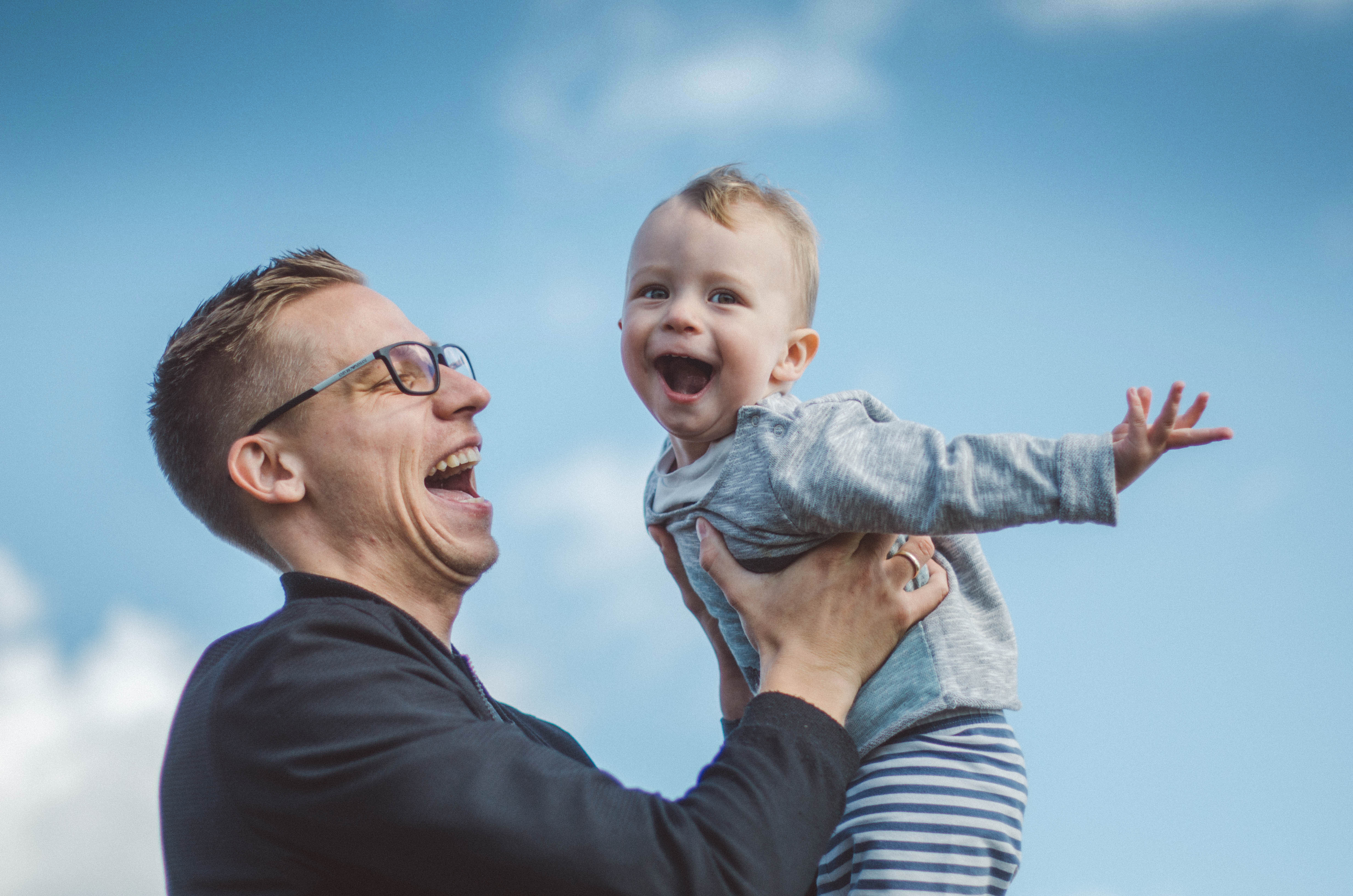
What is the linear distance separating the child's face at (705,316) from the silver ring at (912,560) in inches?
22.5

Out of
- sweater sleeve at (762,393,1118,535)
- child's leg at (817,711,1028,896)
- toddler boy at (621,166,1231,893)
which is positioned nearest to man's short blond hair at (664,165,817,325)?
toddler boy at (621,166,1231,893)

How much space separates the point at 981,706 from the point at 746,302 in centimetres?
125

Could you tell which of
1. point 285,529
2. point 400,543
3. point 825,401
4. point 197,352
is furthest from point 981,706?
point 197,352

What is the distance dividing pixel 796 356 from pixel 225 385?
167 centimetres

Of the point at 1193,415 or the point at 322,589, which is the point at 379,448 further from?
the point at 1193,415

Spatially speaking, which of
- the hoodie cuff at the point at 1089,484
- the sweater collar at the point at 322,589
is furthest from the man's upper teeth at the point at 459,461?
the hoodie cuff at the point at 1089,484

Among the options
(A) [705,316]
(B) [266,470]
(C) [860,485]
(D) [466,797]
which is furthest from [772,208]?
(D) [466,797]

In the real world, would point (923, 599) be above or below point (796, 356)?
below

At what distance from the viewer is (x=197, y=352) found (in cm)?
282

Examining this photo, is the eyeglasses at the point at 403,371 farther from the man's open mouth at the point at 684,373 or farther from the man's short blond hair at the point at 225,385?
the man's open mouth at the point at 684,373

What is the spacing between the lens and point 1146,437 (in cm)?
213

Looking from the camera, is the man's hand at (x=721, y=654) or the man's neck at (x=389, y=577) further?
the man's hand at (x=721, y=654)

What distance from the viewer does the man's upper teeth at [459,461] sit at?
9.68 ft

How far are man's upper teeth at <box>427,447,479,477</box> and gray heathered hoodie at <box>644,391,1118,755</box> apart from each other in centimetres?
63
